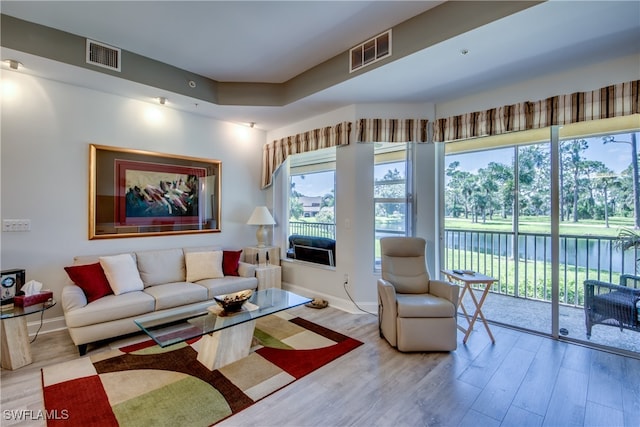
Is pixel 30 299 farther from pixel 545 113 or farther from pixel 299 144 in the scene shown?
pixel 545 113

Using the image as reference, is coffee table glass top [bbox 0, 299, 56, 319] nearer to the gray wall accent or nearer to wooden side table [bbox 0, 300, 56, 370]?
wooden side table [bbox 0, 300, 56, 370]

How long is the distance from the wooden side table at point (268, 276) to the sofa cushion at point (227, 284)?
0.12m

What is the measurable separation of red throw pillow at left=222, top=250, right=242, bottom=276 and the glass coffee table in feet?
3.77

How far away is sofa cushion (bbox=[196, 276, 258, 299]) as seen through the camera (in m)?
3.34

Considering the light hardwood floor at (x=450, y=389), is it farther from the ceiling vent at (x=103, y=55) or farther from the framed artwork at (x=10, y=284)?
the ceiling vent at (x=103, y=55)

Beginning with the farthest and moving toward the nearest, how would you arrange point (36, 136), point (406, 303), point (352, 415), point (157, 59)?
point (157, 59) → point (36, 136) → point (406, 303) → point (352, 415)

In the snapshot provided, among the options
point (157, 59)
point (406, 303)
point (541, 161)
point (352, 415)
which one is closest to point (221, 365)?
point (352, 415)

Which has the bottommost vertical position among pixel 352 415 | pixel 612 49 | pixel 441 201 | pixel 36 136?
pixel 352 415

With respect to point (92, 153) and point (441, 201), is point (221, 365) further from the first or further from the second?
point (441, 201)

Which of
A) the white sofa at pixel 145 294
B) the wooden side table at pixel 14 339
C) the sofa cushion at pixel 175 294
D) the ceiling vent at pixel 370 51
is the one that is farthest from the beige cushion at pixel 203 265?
the ceiling vent at pixel 370 51

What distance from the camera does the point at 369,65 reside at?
2.80m

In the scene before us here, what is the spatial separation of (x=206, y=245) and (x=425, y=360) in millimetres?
3271

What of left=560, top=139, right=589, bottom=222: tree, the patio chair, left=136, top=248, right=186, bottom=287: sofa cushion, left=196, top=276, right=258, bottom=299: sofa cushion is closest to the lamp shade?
left=196, top=276, right=258, bottom=299: sofa cushion

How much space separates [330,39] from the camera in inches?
110
